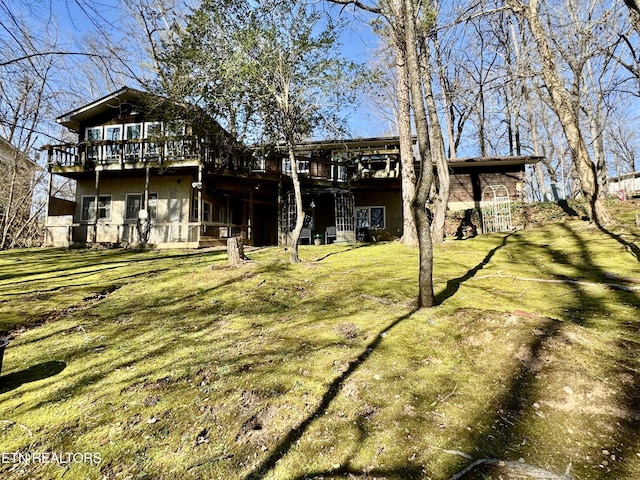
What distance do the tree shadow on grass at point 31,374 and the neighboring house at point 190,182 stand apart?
401 inches

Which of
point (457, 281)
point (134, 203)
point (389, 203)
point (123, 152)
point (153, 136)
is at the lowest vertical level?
point (457, 281)

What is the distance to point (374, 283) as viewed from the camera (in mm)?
6078

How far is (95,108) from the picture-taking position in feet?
52.7

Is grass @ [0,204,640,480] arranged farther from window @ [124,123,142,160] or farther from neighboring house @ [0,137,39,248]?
neighboring house @ [0,137,39,248]

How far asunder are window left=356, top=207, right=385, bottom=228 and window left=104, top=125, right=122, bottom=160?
40.4ft

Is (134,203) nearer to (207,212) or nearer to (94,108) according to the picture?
(207,212)

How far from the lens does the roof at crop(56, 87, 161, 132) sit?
14.7 metres

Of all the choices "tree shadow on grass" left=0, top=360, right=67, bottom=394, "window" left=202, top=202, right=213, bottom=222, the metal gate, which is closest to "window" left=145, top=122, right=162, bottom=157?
"window" left=202, top=202, right=213, bottom=222

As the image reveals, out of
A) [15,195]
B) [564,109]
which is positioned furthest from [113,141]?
[564,109]

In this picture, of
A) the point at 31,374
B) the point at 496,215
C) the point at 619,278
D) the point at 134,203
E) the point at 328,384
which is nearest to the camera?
the point at 328,384

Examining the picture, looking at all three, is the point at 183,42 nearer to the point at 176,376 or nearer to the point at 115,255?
the point at 115,255

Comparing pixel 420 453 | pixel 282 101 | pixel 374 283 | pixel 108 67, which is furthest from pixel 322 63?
pixel 420 453

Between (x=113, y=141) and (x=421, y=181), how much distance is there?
15.4 metres

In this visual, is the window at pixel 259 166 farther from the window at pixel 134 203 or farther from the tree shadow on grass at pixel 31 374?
the tree shadow on grass at pixel 31 374
